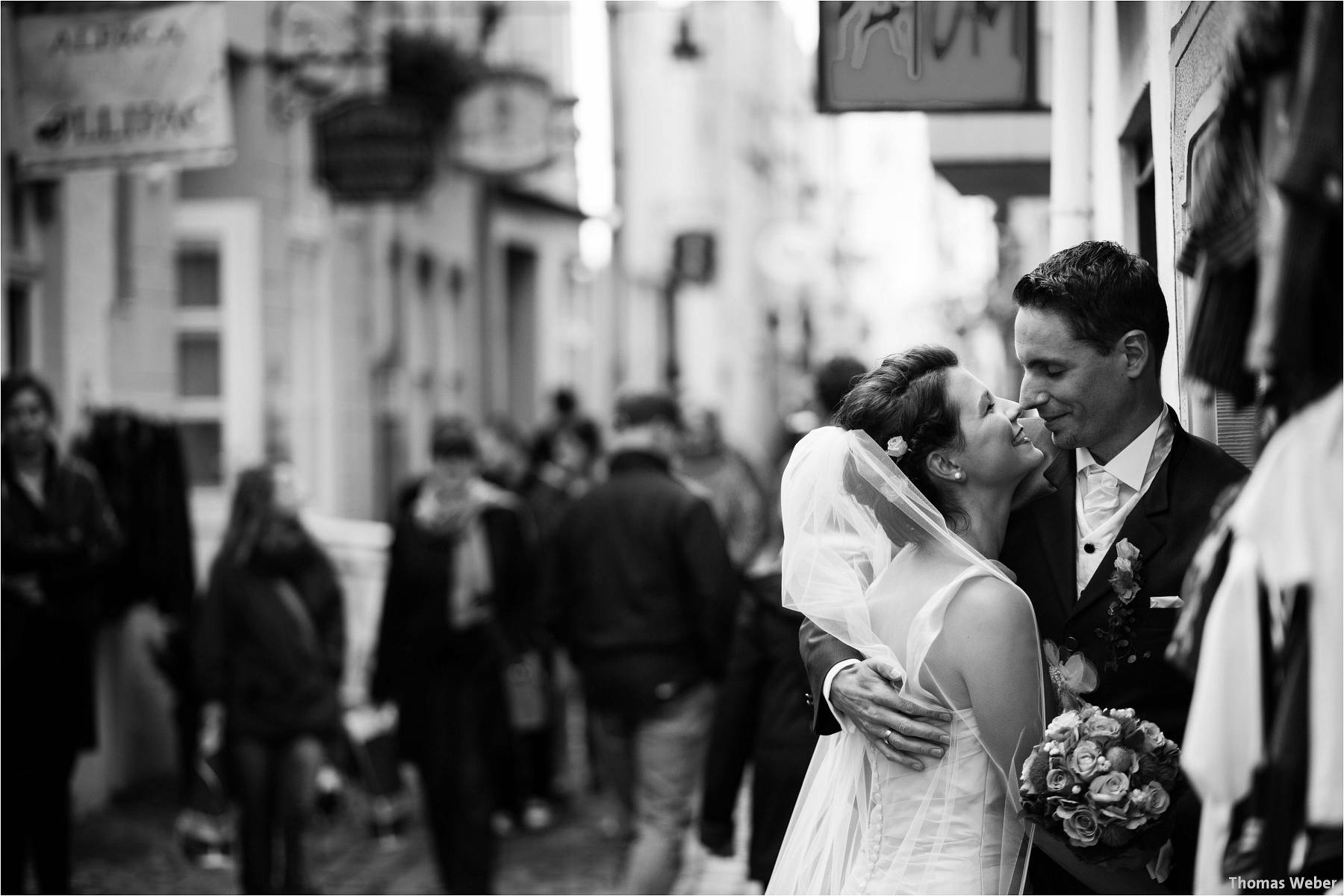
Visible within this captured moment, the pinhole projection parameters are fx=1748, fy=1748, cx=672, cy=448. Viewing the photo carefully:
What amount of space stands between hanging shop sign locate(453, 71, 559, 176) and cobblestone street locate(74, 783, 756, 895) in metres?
5.95

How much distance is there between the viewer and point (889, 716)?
334 cm

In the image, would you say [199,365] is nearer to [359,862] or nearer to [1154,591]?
[359,862]

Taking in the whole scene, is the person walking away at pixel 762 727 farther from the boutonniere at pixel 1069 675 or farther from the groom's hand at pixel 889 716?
the boutonniere at pixel 1069 675

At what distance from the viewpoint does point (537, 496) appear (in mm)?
11312

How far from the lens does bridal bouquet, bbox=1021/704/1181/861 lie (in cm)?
292

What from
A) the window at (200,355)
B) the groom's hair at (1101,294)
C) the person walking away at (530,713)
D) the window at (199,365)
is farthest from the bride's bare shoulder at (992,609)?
the window at (199,365)

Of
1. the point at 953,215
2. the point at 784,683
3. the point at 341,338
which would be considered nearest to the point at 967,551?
the point at 784,683

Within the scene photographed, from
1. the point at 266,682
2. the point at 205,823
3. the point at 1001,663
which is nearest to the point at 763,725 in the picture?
the point at 1001,663

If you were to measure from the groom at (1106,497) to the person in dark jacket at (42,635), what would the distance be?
466 cm

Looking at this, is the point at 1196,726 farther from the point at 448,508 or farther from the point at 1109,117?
the point at 448,508

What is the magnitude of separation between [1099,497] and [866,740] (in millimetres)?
671

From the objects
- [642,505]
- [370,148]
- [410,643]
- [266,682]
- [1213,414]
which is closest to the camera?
[1213,414]

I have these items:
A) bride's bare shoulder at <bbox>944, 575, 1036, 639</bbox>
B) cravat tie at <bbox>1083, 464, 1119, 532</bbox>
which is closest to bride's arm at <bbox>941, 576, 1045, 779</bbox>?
bride's bare shoulder at <bbox>944, 575, 1036, 639</bbox>

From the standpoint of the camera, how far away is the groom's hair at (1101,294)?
3.21 m
